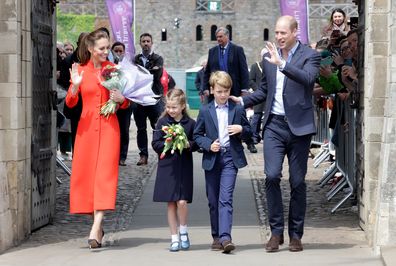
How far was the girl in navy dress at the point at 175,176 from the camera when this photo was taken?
1096 centimetres

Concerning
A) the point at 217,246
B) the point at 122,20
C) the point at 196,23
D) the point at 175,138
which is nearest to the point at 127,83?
the point at 175,138

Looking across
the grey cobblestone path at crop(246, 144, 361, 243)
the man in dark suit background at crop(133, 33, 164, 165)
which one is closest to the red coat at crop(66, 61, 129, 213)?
the grey cobblestone path at crop(246, 144, 361, 243)

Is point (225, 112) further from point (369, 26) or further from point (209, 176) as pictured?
point (369, 26)

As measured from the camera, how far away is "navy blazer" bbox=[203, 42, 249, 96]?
19125 mm

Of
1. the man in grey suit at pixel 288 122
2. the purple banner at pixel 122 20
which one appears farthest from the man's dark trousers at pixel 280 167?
the purple banner at pixel 122 20

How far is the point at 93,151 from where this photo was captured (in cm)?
1117

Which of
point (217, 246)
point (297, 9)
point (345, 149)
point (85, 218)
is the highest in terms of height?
point (297, 9)

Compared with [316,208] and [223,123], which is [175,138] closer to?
[223,123]

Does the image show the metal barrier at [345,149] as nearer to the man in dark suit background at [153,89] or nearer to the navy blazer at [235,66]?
the navy blazer at [235,66]

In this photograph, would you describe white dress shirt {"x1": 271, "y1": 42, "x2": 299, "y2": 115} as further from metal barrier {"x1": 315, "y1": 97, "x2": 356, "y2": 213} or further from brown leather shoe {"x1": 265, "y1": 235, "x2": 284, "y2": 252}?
metal barrier {"x1": 315, "y1": 97, "x2": 356, "y2": 213}

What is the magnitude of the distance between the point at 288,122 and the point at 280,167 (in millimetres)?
398

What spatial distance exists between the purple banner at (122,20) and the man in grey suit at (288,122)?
21.0 metres

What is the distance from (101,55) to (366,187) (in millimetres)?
2674

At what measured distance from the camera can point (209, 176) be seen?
1097 centimetres
